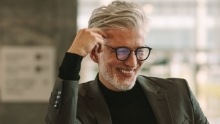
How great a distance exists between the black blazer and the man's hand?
0.13 m

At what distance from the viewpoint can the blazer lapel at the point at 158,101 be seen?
1.71 metres

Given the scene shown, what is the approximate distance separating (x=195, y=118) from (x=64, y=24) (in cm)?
245

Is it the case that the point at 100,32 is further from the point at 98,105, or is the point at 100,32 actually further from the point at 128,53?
the point at 98,105

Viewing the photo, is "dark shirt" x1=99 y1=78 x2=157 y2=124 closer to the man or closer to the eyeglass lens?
the man

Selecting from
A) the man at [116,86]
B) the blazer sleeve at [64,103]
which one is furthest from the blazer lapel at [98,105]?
the blazer sleeve at [64,103]

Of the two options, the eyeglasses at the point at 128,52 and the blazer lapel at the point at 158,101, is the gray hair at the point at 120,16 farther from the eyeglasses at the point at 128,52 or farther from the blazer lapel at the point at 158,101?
the blazer lapel at the point at 158,101

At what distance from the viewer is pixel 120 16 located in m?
1.71

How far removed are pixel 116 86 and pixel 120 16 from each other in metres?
0.29

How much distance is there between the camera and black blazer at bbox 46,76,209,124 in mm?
1611

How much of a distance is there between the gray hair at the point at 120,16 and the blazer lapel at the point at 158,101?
0.88ft

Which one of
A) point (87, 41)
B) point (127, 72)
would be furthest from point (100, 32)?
point (127, 72)

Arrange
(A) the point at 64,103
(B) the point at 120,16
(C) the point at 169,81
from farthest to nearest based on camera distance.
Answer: (C) the point at 169,81, (B) the point at 120,16, (A) the point at 64,103

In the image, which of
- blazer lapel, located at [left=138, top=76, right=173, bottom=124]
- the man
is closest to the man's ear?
the man

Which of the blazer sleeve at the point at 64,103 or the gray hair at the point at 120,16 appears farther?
the gray hair at the point at 120,16
